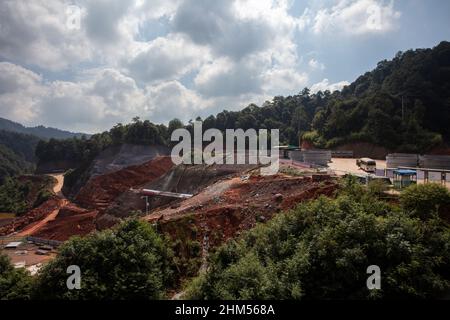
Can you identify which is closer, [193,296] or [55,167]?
[193,296]

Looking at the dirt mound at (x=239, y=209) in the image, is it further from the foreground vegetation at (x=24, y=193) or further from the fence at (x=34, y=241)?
the foreground vegetation at (x=24, y=193)

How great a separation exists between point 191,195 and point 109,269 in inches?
654

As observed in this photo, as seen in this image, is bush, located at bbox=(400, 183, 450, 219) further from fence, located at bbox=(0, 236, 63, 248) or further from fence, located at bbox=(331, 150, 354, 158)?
fence, located at bbox=(0, 236, 63, 248)

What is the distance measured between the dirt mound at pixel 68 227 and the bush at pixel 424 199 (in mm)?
27834

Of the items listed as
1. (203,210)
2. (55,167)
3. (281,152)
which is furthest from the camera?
(55,167)

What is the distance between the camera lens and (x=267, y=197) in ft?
60.3

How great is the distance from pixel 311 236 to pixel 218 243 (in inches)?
210

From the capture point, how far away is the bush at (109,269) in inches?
421

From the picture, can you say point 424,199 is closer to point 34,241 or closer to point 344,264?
point 344,264

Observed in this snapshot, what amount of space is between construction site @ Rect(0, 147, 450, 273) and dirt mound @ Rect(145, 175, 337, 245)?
0.05 meters

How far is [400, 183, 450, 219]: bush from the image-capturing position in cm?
1287

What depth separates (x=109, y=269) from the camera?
37.3 ft
